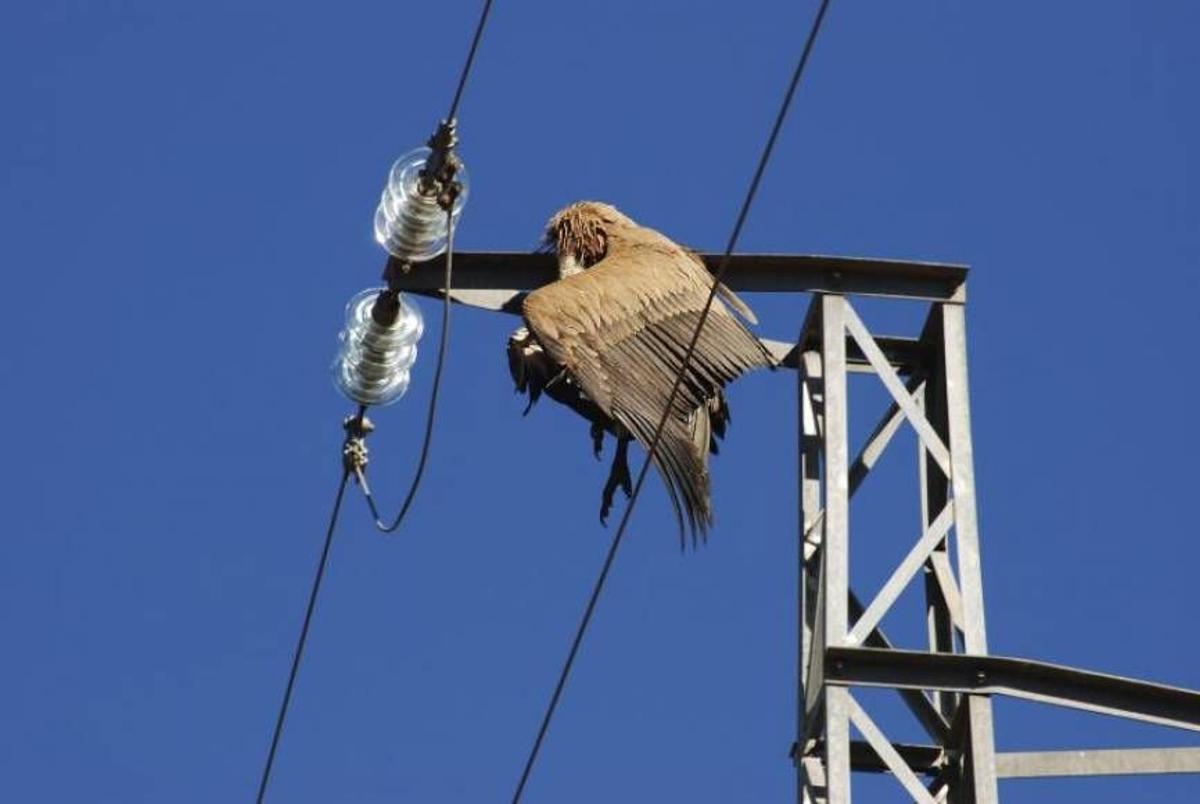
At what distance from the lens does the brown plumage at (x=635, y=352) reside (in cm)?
1084

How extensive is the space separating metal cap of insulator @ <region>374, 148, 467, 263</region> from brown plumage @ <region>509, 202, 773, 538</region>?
0.47 meters

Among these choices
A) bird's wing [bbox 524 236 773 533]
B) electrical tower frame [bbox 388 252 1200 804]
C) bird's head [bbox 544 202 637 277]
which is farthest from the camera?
bird's head [bbox 544 202 637 277]

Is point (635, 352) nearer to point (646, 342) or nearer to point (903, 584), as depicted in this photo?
point (646, 342)

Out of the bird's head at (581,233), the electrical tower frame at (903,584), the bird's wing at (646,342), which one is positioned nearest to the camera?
the electrical tower frame at (903,584)

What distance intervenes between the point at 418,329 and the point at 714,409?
1385mm

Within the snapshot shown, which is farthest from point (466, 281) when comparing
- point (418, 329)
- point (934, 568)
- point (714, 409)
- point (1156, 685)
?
point (1156, 685)

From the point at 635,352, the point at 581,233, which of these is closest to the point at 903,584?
the point at 635,352

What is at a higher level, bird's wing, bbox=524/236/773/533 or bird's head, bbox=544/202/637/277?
bird's head, bbox=544/202/637/277

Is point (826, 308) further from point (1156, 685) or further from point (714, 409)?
point (1156, 685)

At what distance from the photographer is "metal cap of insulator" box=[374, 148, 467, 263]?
11.1m

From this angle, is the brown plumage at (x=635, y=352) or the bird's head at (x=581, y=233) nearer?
the brown plumage at (x=635, y=352)

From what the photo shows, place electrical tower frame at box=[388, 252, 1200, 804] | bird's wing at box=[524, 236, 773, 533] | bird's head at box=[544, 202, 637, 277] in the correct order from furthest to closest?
bird's head at box=[544, 202, 637, 277] → bird's wing at box=[524, 236, 773, 533] → electrical tower frame at box=[388, 252, 1200, 804]

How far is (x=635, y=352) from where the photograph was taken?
442 inches

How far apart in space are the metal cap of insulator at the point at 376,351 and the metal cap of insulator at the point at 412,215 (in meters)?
0.35
